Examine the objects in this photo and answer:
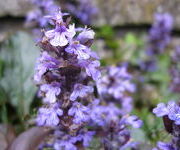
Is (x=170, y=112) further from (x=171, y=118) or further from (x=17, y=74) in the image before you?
(x=17, y=74)

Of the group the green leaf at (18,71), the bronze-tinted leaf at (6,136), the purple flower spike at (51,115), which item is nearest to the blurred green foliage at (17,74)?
the green leaf at (18,71)

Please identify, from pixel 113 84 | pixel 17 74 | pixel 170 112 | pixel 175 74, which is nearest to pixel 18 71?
pixel 17 74

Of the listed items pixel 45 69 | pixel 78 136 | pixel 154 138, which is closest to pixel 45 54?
pixel 45 69

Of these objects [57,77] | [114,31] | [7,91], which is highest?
[114,31]

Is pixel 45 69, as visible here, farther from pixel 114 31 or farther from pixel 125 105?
pixel 114 31

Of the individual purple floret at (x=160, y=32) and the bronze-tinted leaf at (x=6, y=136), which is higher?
the individual purple floret at (x=160, y=32)

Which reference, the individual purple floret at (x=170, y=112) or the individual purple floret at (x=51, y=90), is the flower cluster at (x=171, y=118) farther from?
the individual purple floret at (x=51, y=90)

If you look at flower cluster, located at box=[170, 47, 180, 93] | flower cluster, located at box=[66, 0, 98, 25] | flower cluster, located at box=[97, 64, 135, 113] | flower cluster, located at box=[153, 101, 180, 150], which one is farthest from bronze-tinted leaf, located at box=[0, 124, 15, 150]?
flower cluster, located at box=[170, 47, 180, 93]

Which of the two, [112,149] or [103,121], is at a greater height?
[103,121]
